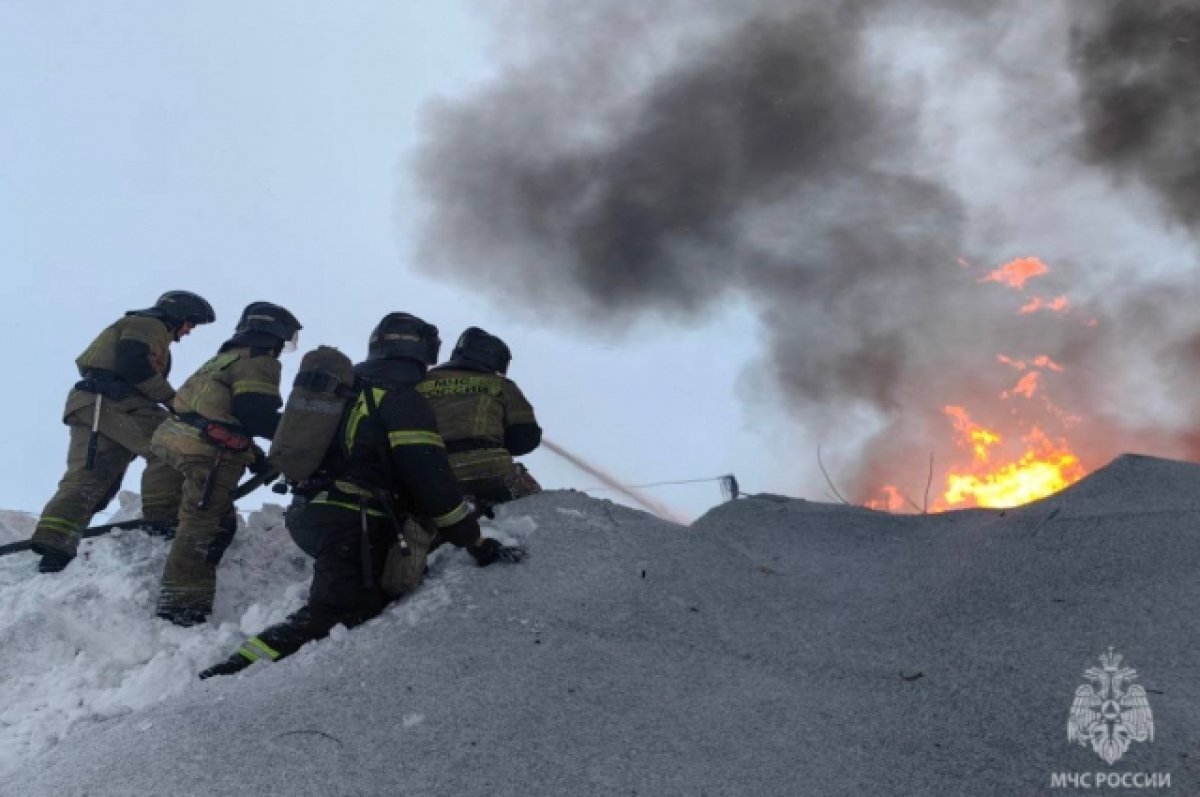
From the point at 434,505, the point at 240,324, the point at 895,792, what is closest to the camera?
the point at 895,792

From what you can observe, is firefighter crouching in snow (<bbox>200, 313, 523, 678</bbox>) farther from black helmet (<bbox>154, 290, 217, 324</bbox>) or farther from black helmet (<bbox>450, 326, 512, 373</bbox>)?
black helmet (<bbox>154, 290, 217, 324</bbox>)

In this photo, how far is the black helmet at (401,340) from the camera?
515cm

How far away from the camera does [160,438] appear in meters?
5.53

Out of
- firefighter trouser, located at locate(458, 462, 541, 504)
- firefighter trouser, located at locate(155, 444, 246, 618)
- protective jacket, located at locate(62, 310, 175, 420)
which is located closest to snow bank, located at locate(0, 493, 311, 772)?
firefighter trouser, located at locate(155, 444, 246, 618)

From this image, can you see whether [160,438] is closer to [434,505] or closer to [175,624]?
[175,624]

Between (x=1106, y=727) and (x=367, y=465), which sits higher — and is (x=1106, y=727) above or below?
below

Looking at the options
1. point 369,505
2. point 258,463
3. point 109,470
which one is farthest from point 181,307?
point 369,505

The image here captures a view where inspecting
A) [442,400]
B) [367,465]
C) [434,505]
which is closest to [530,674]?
[434,505]

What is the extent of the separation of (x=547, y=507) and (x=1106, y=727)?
313 cm

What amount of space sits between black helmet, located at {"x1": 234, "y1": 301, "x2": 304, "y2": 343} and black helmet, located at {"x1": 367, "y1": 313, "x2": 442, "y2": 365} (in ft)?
2.74

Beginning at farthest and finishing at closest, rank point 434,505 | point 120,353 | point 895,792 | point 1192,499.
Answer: point 120,353 → point 1192,499 → point 434,505 → point 895,792

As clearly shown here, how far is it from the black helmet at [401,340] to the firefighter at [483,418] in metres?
0.61

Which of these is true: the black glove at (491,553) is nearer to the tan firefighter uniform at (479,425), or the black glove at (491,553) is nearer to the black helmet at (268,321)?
the tan firefighter uniform at (479,425)

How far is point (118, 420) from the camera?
6273mm
